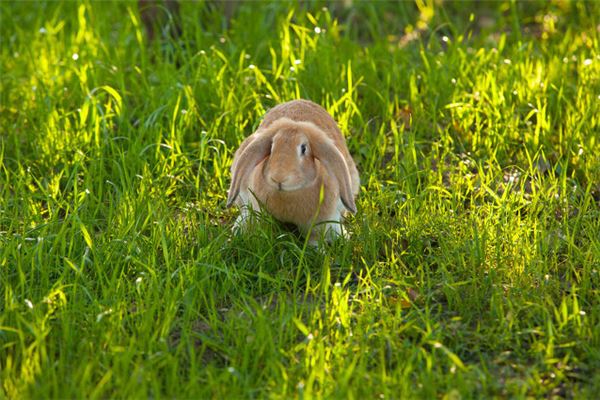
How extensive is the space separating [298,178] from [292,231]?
0.51 m

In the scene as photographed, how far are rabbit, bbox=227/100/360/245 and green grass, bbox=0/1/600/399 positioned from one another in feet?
0.47

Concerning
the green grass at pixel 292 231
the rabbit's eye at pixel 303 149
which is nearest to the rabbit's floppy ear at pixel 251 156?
the rabbit's eye at pixel 303 149

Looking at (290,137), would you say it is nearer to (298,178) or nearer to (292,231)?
(298,178)

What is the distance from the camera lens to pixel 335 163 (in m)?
4.38

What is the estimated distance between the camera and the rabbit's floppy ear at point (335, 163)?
14.4 ft

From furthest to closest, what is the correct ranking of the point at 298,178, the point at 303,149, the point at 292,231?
the point at 292,231, the point at 303,149, the point at 298,178

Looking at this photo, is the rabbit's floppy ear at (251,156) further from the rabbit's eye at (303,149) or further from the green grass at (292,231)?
the green grass at (292,231)

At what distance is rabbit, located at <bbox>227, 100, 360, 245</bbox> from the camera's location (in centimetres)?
424

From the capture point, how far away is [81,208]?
4785mm

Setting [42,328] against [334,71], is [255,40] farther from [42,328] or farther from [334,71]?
[42,328]

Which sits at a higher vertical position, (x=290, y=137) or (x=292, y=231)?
(x=290, y=137)

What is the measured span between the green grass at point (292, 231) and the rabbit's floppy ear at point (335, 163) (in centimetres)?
26

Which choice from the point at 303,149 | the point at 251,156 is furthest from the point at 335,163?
the point at 251,156

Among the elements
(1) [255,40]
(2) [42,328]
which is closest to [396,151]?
(1) [255,40]
